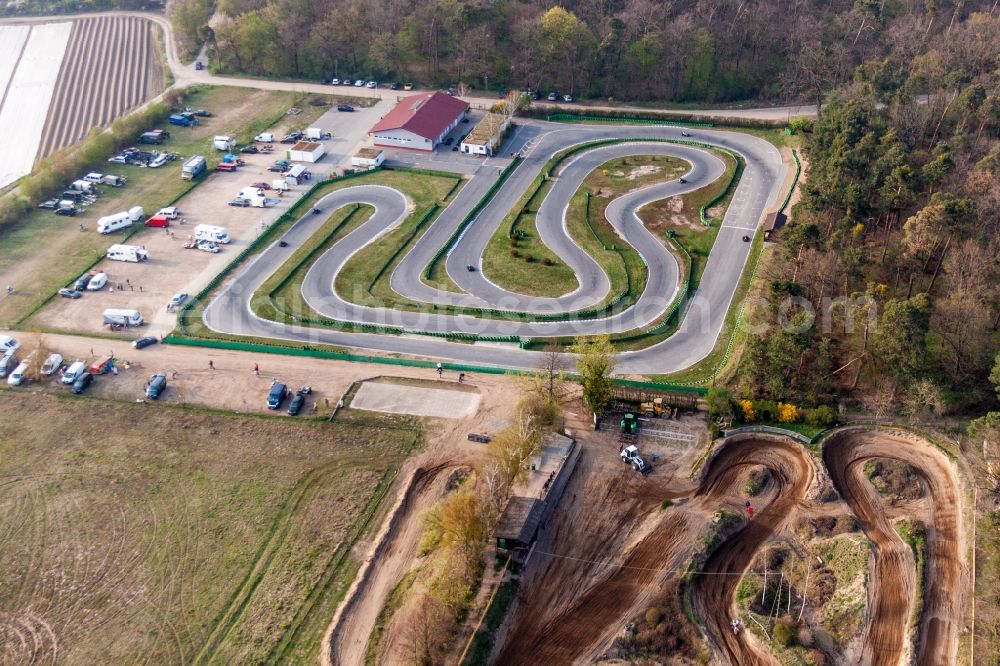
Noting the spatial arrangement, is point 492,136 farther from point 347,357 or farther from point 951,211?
point 951,211

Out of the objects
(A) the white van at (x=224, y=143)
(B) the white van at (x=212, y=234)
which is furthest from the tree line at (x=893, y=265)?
(A) the white van at (x=224, y=143)

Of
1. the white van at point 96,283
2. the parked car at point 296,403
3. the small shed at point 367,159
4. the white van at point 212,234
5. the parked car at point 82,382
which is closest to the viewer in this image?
the parked car at point 296,403

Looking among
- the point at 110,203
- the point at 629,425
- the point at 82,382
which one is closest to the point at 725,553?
the point at 629,425

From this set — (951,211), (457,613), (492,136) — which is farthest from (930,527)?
(492,136)

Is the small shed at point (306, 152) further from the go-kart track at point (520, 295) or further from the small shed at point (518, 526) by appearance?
the small shed at point (518, 526)

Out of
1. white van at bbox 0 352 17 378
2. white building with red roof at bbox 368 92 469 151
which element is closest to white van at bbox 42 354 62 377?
white van at bbox 0 352 17 378
